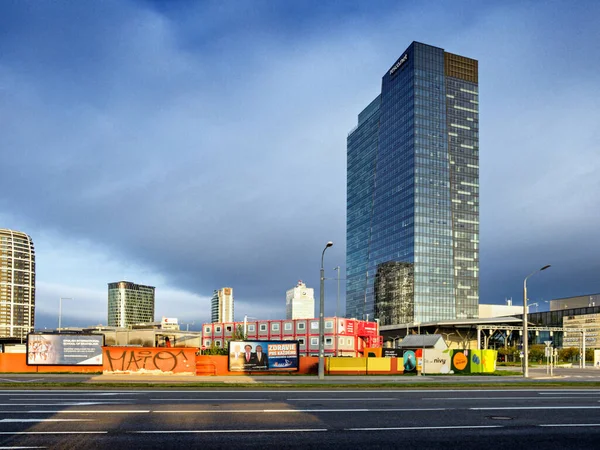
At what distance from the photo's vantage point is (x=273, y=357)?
42562 millimetres

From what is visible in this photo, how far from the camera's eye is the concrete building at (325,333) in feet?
274

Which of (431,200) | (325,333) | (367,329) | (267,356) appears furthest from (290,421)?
(431,200)

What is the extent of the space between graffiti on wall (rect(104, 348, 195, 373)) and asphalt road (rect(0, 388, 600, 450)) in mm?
13393

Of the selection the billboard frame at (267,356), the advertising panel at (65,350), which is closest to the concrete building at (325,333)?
the billboard frame at (267,356)

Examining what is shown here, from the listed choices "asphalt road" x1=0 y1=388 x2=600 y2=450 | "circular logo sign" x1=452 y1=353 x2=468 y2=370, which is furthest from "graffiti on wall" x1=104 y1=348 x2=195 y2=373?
"circular logo sign" x1=452 y1=353 x2=468 y2=370

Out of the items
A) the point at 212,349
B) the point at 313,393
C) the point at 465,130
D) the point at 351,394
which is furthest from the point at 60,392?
the point at 465,130

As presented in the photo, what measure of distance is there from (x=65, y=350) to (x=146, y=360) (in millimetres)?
7667

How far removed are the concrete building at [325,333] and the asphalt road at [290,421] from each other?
5635cm

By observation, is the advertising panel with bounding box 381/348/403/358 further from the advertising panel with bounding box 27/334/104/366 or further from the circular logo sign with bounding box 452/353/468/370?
the advertising panel with bounding box 27/334/104/366

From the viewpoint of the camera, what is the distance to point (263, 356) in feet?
139

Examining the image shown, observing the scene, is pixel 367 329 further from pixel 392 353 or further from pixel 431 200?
pixel 431 200

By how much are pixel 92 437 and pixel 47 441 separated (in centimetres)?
101

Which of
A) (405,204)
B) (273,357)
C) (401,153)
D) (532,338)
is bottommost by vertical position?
(532,338)

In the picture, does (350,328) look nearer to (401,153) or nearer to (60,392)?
(60,392)
